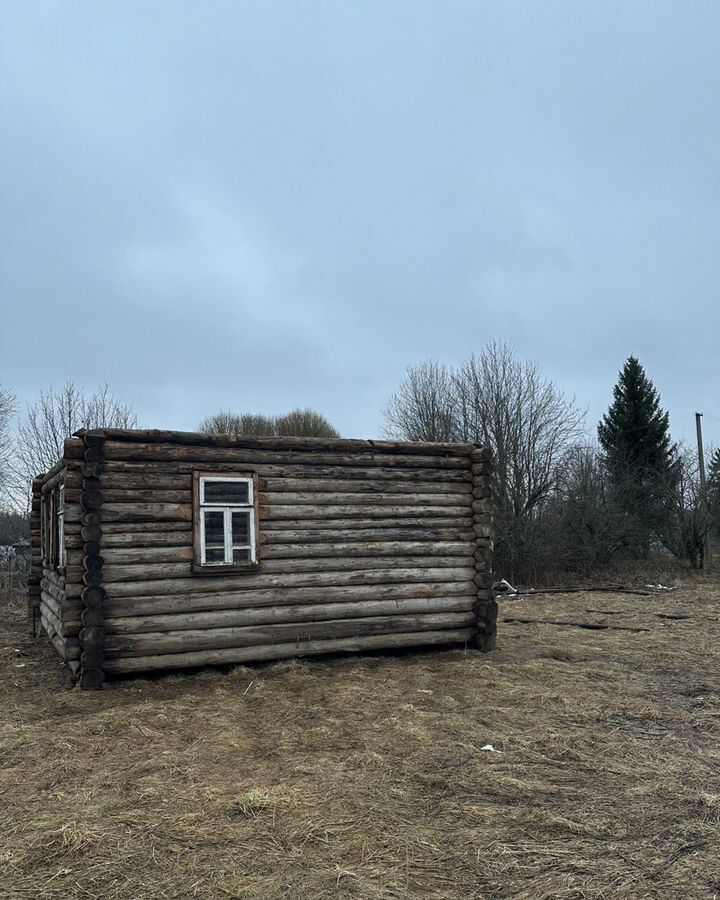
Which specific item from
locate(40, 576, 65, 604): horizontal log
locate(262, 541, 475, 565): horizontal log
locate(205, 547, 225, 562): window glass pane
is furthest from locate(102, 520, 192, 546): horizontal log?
locate(262, 541, 475, 565): horizontal log

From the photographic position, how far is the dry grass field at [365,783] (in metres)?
3.91

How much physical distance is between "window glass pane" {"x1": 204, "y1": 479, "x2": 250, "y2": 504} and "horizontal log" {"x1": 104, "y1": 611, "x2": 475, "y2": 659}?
178cm

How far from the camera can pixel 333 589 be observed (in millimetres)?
10102

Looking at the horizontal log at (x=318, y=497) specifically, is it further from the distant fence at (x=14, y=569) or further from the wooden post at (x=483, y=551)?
the distant fence at (x=14, y=569)

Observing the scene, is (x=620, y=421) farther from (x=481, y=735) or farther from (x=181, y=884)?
(x=181, y=884)

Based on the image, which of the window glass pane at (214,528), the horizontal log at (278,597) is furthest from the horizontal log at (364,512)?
the horizontal log at (278,597)

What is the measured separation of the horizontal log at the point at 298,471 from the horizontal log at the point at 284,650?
7.62ft

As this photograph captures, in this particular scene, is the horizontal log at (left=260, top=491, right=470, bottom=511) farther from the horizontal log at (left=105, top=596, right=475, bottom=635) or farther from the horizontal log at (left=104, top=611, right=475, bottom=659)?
the horizontal log at (left=104, top=611, right=475, bottom=659)

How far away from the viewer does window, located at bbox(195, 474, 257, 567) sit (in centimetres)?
931

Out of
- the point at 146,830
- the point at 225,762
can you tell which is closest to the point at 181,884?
the point at 146,830

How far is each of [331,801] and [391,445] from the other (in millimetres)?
6340

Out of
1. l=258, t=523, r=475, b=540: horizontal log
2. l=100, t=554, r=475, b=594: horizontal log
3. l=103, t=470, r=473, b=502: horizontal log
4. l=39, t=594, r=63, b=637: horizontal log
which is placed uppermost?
l=103, t=470, r=473, b=502: horizontal log

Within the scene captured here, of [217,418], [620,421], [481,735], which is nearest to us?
[481,735]

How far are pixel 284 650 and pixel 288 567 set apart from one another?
1167 mm
